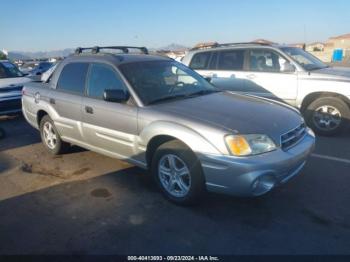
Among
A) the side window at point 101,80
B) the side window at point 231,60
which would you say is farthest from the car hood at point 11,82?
the side window at point 231,60

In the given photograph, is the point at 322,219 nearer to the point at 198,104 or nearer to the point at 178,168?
the point at 178,168

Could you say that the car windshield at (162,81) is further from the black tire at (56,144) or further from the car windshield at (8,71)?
the car windshield at (8,71)

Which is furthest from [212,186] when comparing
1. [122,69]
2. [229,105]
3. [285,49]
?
[285,49]

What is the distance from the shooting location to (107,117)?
14.2 feet

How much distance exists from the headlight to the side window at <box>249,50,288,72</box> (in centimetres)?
391

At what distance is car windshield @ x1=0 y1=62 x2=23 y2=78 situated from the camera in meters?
9.35

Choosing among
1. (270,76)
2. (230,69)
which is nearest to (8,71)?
(230,69)

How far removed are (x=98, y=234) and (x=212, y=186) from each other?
1.24m

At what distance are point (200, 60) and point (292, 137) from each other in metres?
4.74

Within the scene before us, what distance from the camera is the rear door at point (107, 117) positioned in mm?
4121

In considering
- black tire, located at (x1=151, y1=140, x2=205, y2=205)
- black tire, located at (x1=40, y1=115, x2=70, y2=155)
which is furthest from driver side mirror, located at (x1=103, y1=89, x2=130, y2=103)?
black tire, located at (x1=40, y1=115, x2=70, y2=155)

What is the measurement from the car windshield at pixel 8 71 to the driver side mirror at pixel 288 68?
7.39m

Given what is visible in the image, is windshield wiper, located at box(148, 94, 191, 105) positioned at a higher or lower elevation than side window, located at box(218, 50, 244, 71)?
lower

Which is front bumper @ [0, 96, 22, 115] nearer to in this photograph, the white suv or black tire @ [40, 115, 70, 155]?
black tire @ [40, 115, 70, 155]
